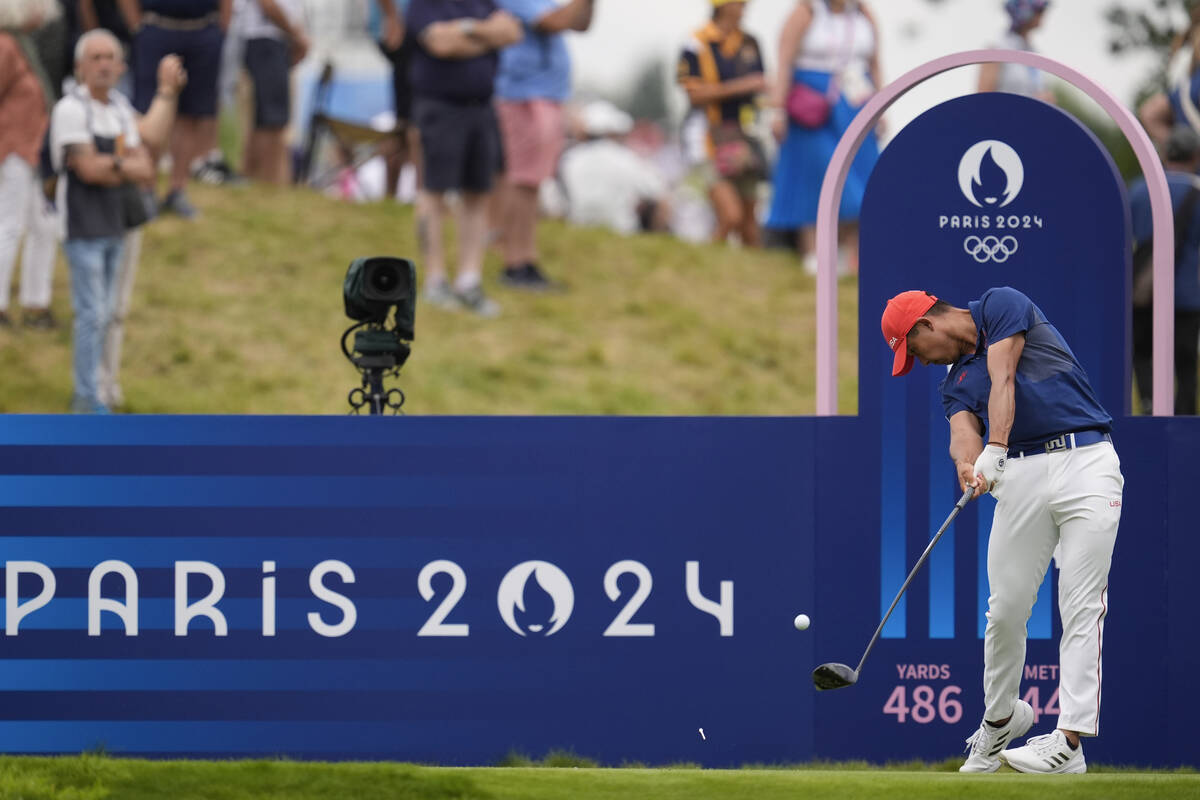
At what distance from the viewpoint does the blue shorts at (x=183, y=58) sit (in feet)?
36.1

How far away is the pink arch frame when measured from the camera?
235 inches

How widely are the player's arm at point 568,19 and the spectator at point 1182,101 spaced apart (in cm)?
396

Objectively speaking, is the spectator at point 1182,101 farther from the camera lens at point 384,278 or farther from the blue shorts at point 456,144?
the camera lens at point 384,278

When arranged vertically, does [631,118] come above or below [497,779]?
above

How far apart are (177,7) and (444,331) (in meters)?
2.86

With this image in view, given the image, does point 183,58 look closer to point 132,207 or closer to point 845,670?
point 132,207

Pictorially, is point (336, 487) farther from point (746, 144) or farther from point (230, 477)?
point (746, 144)

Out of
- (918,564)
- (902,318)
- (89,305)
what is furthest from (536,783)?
(89,305)

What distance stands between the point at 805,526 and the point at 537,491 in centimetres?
98

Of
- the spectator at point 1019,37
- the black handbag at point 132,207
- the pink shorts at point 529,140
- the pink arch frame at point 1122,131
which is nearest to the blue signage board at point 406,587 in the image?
the pink arch frame at point 1122,131

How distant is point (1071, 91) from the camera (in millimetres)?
24375

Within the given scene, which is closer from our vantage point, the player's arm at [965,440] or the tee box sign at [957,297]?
the player's arm at [965,440]

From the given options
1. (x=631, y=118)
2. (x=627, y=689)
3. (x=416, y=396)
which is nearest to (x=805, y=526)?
(x=627, y=689)

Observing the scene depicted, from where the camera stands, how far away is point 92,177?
8.97 meters
